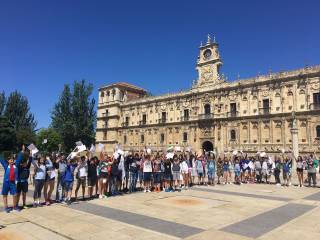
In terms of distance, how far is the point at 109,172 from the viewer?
1128cm

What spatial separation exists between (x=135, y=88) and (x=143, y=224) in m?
53.6

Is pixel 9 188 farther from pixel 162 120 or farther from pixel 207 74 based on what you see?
→ pixel 162 120

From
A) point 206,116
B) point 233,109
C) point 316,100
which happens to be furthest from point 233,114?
point 316,100

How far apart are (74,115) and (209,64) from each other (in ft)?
85.5

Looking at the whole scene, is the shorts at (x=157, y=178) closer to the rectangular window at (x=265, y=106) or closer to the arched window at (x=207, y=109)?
the rectangular window at (x=265, y=106)

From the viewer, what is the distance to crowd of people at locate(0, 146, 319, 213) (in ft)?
28.8

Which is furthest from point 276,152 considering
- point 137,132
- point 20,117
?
point 20,117

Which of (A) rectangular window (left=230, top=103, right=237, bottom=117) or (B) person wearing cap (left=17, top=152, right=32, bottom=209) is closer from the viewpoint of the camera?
(B) person wearing cap (left=17, top=152, right=32, bottom=209)

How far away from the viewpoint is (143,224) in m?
6.93

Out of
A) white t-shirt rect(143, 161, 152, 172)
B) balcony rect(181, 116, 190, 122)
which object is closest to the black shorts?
white t-shirt rect(143, 161, 152, 172)

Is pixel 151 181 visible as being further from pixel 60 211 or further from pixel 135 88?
pixel 135 88

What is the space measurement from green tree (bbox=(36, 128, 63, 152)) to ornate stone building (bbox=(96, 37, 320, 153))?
33.8 ft

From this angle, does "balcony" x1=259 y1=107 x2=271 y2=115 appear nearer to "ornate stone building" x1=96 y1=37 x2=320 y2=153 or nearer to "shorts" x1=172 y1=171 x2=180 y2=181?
"ornate stone building" x1=96 y1=37 x2=320 y2=153

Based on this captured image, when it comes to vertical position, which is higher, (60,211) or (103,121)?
(103,121)
